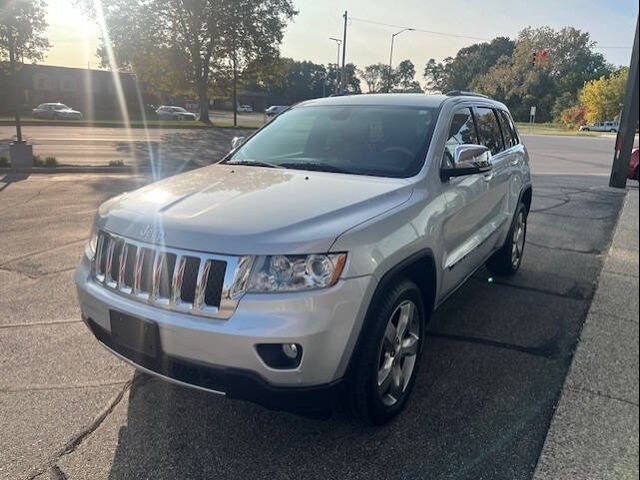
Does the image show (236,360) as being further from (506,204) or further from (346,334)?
(506,204)

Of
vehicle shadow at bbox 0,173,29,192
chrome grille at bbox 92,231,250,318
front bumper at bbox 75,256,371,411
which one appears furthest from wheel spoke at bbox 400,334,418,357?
vehicle shadow at bbox 0,173,29,192

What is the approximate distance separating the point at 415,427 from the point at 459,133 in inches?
87.4

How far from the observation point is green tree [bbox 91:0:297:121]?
111 ft

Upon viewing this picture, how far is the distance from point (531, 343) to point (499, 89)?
238 ft

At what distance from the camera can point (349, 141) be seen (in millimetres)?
3959

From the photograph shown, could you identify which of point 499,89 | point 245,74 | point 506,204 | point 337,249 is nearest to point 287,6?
point 245,74

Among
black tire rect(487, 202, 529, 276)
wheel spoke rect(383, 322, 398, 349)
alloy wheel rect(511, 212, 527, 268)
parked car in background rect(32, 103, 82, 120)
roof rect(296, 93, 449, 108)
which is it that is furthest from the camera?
parked car in background rect(32, 103, 82, 120)

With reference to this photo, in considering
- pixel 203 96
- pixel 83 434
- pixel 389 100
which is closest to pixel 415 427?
pixel 83 434

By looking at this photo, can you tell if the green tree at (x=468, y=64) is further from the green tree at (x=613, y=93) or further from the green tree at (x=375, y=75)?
the green tree at (x=613, y=93)

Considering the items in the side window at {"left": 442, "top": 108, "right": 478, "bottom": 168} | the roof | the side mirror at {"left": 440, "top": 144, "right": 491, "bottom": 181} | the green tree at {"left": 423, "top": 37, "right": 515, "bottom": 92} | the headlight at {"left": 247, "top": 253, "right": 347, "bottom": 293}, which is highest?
the green tree at {"left": 423, "top": 37, "right": 515, "bottom": 92}

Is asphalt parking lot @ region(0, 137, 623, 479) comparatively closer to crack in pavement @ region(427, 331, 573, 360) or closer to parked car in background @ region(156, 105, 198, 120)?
crack in pavement @ region(427, 331, 573, 360)

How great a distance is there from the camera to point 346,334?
2504 mm

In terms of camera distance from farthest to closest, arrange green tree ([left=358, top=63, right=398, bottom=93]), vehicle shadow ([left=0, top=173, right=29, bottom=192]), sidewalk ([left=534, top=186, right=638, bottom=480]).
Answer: green tree ([left=358, top=63, right=398, bottom=93]) → vehicle shadow ([left=0, top=173, right=29, bottom=192]) → sidewalk ([left=534, top=186, right=638, bottom=480])

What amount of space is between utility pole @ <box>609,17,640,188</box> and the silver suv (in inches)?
62.2
